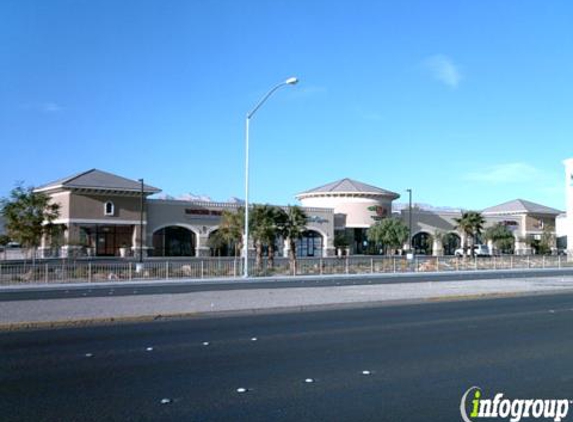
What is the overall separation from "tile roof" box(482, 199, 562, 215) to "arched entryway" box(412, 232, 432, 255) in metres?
19.6

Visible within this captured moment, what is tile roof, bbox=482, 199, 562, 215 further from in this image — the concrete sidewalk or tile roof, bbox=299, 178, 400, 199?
the concrete sidewalk

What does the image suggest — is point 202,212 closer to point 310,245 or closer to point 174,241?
point 174,241

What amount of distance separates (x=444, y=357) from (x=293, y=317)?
622 cm

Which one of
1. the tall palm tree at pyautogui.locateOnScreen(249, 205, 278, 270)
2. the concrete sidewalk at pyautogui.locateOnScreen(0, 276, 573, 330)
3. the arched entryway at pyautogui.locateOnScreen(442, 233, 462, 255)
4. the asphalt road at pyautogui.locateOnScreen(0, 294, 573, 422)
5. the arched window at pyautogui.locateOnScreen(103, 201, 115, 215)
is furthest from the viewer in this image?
the arched entryway at pyautogui.locateOnScreen(442, 233, 462, 255)

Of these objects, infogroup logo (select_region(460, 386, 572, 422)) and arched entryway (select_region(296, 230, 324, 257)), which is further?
arched entryway (select_region(296, 230, 324, 257))

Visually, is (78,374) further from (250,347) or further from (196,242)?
(196,242)

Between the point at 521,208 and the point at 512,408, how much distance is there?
9504 cm

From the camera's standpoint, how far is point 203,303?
60.3 feet

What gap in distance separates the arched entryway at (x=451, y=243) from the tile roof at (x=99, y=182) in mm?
40070

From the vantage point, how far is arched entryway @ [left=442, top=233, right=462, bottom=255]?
276 ft

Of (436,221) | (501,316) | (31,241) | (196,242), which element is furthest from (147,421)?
(436,221)

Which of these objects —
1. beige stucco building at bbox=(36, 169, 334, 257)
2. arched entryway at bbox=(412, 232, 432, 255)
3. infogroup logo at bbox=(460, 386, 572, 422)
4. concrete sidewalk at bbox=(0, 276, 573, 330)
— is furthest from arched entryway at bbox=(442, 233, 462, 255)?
infogroup logo at bbox=(460, 386, 572, 422)

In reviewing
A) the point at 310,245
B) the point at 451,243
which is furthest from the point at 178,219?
the point at 451,243

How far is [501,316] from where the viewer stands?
1600 cm
